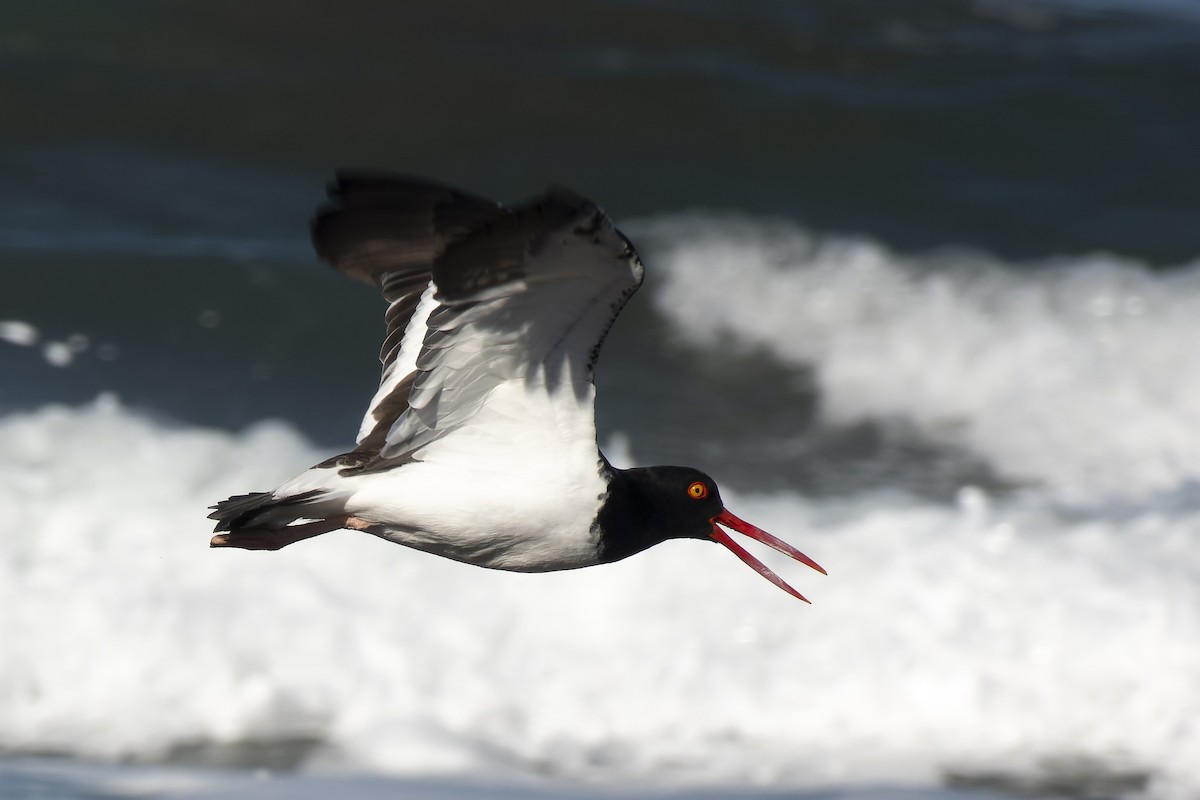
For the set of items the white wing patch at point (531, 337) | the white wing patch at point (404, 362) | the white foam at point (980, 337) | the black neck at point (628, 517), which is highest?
the white foam at point (980, 337)

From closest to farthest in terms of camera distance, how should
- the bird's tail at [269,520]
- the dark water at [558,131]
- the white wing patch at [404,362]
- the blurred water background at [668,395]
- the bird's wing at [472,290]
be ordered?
the bird's wing at [472,290]
the bird's tail at [269,520]
the white wing patch at [404,362]
the blurred water background at [668,395]
the dark water at [558,131]

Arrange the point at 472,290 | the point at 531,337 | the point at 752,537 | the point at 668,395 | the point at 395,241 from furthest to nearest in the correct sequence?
the point at 668,395
the point at 752,537
the point at 395,241
the point at 531,337
the point at 472,290

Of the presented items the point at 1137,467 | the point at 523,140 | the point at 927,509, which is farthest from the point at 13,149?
the point at 1137,467

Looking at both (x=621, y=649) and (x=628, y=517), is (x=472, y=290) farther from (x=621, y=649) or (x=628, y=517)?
(x=621, y=649)

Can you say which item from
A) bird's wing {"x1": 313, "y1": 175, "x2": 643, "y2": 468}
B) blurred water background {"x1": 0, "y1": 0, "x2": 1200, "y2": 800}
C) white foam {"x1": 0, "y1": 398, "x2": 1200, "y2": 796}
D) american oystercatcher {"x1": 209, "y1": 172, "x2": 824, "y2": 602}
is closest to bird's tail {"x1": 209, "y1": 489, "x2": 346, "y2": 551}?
Answer: american oystercatcher {"x1": 209, "y1": 172, "x2": 824, "y2": 602}

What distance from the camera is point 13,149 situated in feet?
41.9

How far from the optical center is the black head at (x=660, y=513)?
4.60 metres

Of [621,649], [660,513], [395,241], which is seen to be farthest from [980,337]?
[395,241]

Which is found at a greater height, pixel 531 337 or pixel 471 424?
pixel 531 337

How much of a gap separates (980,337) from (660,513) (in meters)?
6.63

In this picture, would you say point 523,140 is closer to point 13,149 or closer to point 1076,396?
point 13,149

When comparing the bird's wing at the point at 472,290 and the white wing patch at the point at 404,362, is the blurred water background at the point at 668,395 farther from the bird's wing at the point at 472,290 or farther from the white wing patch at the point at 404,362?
the bird's wing at the point at 472,290

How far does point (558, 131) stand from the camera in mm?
13297

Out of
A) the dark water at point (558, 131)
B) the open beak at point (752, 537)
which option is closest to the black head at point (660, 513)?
the open beak at point (752, 537)
